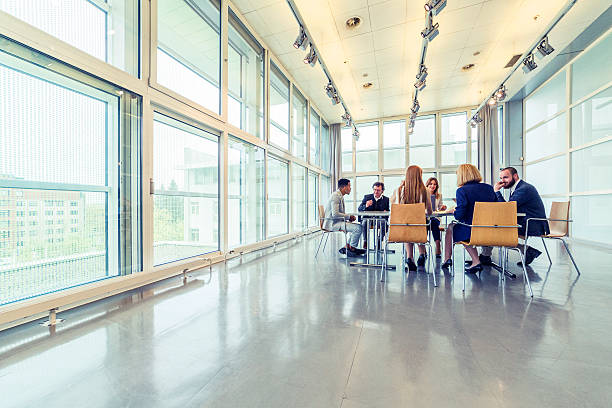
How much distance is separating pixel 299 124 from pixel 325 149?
7.90ft

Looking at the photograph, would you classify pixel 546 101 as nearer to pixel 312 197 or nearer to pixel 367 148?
pixel 367 148

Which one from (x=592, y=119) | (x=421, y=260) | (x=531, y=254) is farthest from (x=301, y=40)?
(x=592, y=119)

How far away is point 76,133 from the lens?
6.58 ft

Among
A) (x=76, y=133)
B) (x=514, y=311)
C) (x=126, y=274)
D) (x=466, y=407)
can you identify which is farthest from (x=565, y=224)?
(x=76, y=133)

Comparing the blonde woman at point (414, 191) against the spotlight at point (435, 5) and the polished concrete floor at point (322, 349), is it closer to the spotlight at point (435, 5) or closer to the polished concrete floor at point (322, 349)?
the polished concrete floor at point (322, 349)

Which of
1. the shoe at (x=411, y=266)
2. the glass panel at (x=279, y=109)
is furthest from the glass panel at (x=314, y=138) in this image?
the shoe at (x=411, y=266)

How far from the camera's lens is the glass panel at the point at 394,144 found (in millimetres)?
8469

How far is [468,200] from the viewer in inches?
104

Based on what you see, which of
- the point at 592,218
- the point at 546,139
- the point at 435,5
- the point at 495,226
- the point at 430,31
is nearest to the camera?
the point at 495,226

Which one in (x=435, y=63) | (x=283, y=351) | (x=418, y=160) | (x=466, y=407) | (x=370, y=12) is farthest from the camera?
(x=418, y=160)

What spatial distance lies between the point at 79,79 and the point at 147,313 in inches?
75.9

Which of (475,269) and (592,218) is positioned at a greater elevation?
(592,218)

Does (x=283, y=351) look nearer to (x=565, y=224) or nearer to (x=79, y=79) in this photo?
(x=79, y=79)

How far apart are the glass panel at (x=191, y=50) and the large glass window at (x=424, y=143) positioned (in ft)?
22.0
